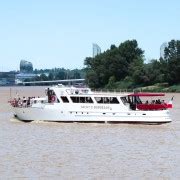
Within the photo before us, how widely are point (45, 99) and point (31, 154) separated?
79.4 feet

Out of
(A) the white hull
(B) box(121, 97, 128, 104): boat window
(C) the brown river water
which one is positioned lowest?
(C) the brown river water

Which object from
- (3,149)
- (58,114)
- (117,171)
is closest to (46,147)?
(3,149)

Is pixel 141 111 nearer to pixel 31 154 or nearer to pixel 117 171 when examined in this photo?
pixel 31 154

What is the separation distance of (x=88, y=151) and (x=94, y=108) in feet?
68.5

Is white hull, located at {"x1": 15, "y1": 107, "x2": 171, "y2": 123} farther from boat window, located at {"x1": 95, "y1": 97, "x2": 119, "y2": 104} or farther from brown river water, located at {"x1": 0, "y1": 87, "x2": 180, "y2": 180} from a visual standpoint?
boat window, located at {"x1": 95, "y1": 97, "x2": 119, "y2": 104}

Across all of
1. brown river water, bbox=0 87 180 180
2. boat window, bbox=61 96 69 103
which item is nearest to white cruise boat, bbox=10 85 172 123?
boat window, bbox=61 96 69 103

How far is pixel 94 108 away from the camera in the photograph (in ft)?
221

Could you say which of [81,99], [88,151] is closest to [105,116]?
[81,99]

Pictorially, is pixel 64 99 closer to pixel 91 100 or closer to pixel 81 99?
pixel 81 99

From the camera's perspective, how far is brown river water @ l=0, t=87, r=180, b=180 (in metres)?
37.7

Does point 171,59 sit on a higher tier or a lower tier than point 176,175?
higher

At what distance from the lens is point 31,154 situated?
44.9m

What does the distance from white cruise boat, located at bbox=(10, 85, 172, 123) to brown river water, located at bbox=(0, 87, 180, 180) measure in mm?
830

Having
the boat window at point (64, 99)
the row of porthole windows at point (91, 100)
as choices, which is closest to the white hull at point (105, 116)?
the boat window at point (64, 99)
